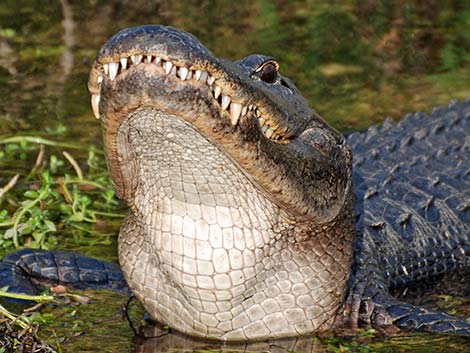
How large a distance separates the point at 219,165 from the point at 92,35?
25.0 feet

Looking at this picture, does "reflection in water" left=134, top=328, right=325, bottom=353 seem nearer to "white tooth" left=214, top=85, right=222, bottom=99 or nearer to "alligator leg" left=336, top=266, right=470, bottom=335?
"alligator leg" left=336, top=266, right=470, bottom=335

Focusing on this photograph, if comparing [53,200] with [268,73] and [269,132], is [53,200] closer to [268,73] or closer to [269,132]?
[268,73]

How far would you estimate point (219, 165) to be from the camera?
15.1 ft

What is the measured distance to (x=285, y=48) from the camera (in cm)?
1155

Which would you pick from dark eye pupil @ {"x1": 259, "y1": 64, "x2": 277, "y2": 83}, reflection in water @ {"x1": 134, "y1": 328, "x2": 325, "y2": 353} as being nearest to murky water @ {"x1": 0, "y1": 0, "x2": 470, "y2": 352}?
reflection in water @ {"x1": 134, "y1": 328, "x2": 325, "y2": 353}

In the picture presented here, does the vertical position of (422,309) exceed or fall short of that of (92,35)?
it exceeds it

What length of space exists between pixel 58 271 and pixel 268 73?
1938mm

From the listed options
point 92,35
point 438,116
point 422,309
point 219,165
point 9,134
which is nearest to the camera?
point 219,165

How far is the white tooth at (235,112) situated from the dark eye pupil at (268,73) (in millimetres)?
482

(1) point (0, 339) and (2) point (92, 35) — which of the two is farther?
(2) point (92, 35)

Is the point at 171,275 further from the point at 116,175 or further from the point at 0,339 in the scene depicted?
the point at 0,339

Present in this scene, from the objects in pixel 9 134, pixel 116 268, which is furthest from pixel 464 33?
pixel 116 268

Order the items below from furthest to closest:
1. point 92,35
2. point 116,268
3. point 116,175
A: point 92,35
point 116,268
point 116,175

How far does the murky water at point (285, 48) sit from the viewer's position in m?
9.67
